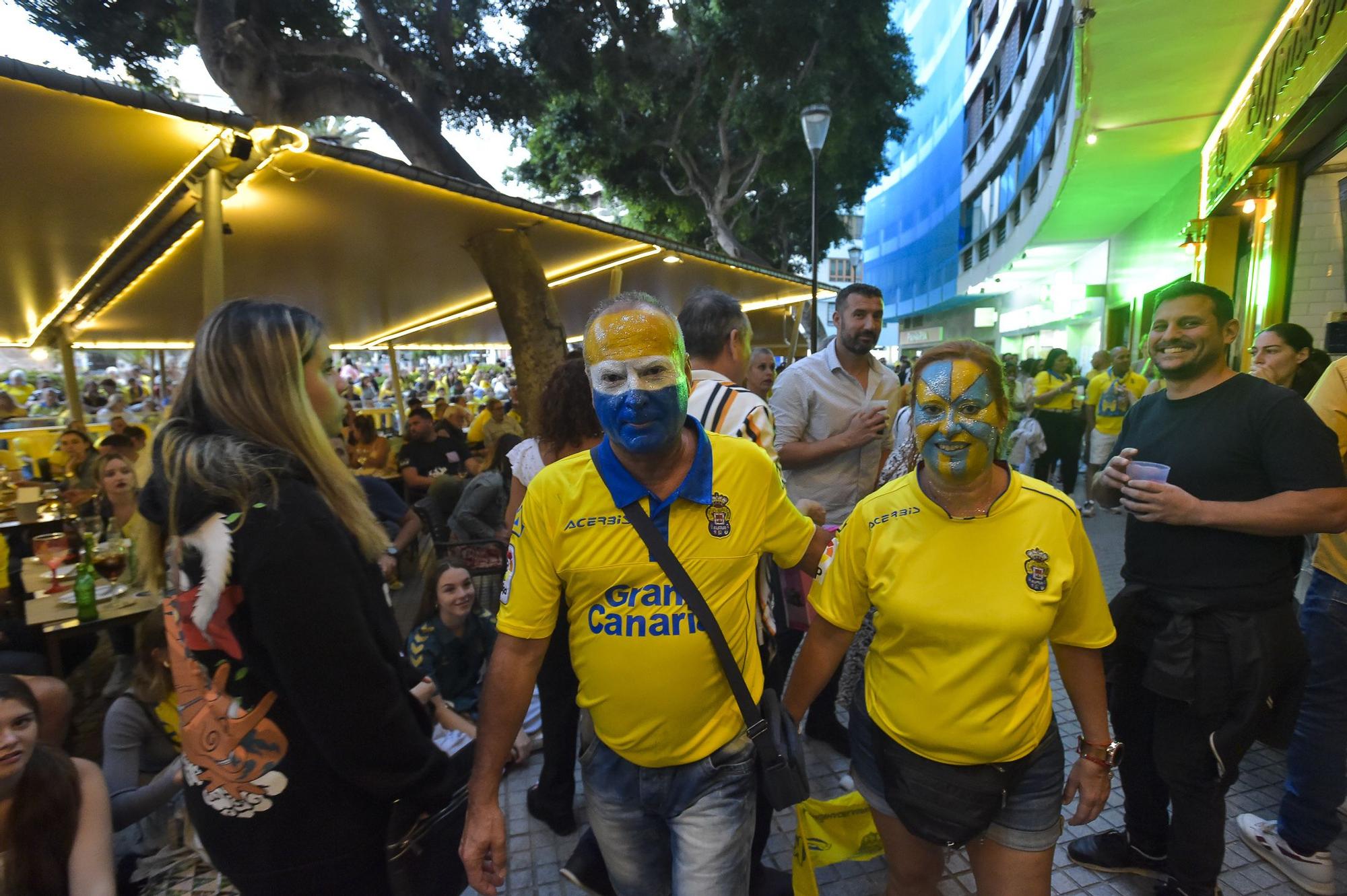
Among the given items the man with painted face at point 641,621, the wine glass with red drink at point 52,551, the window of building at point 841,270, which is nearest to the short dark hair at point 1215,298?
the man with painted face at point 641,621

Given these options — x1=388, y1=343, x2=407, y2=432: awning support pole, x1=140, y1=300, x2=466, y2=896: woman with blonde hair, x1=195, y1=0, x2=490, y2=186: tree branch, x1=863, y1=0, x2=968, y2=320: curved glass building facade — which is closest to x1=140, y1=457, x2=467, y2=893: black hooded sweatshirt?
x1=140, y1=300, x2=466, y2=896: woman with blonde hair

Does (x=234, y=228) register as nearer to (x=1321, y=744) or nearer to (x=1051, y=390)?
(x=1321, y=744)

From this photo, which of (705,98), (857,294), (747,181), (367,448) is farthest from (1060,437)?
(705,98)

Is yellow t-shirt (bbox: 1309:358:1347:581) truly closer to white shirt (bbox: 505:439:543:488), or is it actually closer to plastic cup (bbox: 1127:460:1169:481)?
plastic cup (bbox: 1127:460:1169:481)

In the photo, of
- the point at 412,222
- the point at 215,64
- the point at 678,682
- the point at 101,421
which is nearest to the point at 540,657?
the point at 678,682

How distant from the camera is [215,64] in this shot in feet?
31.8

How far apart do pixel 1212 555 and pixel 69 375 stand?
564 inches

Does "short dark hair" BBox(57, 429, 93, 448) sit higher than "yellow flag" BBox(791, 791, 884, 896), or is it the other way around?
"short dark hair" BBox(57, 429, 93, 448)

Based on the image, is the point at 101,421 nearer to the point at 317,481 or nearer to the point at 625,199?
the point at 625,199

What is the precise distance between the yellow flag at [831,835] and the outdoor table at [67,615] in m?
3.34

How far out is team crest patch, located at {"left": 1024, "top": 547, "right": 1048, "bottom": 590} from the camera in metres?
1.67

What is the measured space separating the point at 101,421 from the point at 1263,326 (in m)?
17.1

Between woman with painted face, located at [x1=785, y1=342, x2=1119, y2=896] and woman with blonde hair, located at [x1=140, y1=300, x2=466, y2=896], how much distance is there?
1.11 metres

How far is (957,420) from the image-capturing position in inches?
69.9
